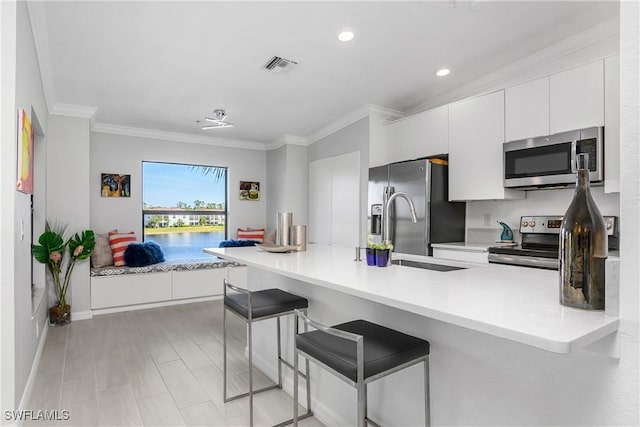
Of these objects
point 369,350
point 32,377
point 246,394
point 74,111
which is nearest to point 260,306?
point 246,394

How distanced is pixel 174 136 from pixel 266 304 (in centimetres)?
431

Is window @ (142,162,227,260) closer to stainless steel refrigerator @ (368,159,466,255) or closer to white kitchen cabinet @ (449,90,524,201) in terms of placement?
stainless steel refrigerator @ (368,159,466,255)

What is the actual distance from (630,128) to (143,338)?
400 cm

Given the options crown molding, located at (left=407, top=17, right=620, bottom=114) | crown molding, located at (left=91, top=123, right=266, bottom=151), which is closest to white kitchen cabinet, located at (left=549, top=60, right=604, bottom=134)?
crown molding, located at (left=407, top=17, right=620, bottom=114)

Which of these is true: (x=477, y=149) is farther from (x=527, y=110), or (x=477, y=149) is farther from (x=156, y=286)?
(x=156, y=286)

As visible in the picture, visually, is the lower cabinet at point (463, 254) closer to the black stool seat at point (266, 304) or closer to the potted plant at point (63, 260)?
the black stool seat at point (266, 304)

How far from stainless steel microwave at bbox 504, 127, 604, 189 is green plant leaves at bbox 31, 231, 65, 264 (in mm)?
4551

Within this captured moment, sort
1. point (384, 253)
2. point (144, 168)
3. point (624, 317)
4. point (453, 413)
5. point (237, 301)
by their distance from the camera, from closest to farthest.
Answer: point (624, 317) → point (453, 413) → point (384, 253) → point (237, 301) → point (144, 168)

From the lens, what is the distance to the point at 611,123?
8.39 ft

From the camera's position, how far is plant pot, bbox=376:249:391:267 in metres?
1.82

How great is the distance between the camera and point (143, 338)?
3.58 m

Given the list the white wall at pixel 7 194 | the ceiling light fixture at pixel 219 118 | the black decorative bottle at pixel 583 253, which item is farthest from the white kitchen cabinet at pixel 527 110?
the white wall at pixel 7 194

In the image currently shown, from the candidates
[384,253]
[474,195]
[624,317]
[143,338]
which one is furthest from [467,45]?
[143,338]

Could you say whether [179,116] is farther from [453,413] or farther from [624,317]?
[624,317]
